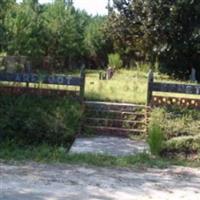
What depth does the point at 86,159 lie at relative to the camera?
10.4 meters

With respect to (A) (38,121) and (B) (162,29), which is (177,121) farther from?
(B) (162,29)

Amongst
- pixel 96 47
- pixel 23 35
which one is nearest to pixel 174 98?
pixel 23 35

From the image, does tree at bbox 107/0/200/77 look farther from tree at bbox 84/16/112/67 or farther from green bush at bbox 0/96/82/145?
tree at bbox 84/16/112/67

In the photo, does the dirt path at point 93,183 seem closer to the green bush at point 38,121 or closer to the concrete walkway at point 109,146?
the concrete walkway at point 109,146

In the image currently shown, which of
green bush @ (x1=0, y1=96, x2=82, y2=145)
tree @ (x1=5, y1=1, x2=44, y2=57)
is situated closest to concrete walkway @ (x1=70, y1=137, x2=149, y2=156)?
green bush @ (x1=0, y1=96, x2=82, y2=145)

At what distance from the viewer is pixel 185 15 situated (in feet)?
85.0

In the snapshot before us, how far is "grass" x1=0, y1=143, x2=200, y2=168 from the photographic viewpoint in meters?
10.3

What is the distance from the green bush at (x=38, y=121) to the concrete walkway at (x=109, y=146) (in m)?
0.41

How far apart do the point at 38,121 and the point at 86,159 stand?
2.28 metres

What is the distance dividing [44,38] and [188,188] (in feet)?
109

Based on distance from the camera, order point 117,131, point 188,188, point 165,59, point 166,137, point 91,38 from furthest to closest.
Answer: point 91,38, point 165,59, point 117,131, point 166,137, point 188,188

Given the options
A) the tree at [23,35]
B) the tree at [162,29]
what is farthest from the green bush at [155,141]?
the tree at [23,35]

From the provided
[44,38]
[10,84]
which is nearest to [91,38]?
[44,38]

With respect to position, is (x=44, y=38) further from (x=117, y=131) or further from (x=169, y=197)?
(x=169, y=197)
